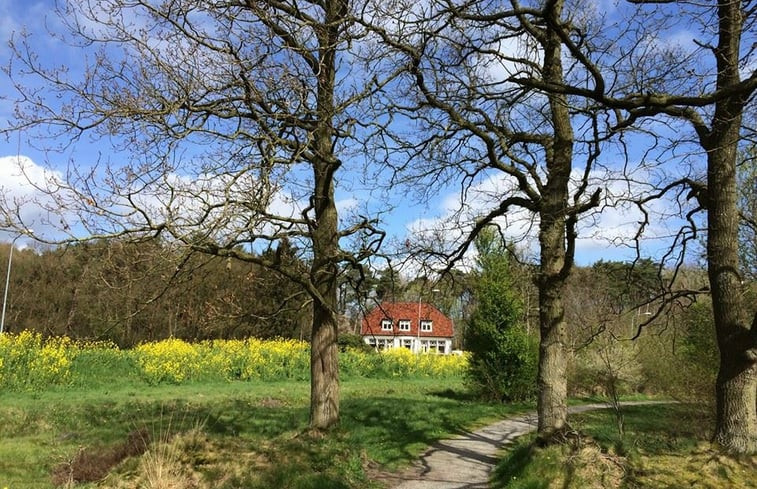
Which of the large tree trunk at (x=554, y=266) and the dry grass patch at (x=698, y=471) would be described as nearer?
the dry grass patch at (x=698, y=471)

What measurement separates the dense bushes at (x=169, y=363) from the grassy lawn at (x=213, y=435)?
965 mm

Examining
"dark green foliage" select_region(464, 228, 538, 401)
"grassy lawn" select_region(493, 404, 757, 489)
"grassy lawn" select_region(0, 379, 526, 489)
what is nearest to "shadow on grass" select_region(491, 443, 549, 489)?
"grassy lawn" select_region(493, 404, 757, 489)

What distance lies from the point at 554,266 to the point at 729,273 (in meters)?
2.45

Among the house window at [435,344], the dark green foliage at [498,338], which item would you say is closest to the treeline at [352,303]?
the dark green foliage at [498,338]

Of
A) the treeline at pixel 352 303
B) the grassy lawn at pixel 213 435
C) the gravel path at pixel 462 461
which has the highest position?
the treeline at pixel 352 303

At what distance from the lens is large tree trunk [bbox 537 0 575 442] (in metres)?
8.95

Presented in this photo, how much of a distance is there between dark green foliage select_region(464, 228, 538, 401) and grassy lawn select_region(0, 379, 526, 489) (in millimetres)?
1599

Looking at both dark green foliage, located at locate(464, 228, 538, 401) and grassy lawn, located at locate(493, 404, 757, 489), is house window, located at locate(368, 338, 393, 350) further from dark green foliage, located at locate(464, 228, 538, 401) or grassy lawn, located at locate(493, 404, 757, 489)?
grassy lawn, located at locate(493, 404, 757, 489)

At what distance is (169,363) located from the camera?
74.5 ft

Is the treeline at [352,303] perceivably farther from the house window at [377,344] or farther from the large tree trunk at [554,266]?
the house window at [377,344]

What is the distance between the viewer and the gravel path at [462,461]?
8.58 meters

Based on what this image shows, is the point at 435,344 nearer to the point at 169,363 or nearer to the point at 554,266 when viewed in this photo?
the point at 169,363

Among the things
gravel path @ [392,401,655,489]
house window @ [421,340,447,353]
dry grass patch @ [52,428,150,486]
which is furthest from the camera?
house window @ [421,340,447,353]

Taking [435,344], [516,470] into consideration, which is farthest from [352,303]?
[435,344]
